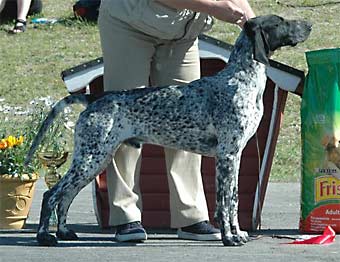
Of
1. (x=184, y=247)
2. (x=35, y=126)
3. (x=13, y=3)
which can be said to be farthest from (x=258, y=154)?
(x=13, y=3)

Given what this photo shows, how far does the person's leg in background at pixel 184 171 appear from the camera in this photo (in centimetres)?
649

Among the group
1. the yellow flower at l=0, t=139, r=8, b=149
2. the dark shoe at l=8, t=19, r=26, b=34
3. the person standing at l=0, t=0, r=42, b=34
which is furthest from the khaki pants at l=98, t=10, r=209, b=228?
the dark shoe at l=8, t=19, r=26, b=34

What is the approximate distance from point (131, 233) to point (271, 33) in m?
1.44

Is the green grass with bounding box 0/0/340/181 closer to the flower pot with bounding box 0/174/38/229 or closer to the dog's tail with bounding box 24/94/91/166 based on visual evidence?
the flower pot with bounding box 0/174/38/229

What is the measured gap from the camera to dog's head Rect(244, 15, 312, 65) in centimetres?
611

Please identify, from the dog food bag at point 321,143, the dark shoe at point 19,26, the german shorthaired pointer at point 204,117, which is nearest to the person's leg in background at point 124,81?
the german shorthaired pointer at point 204,117

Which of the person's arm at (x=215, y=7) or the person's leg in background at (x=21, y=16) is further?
the person's leg in background at (x=21, y=16)

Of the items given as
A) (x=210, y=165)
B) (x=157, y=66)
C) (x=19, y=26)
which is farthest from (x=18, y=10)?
(x=157, y=66)

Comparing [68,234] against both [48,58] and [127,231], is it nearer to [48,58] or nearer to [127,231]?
[127,231]

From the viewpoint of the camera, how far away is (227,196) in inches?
242

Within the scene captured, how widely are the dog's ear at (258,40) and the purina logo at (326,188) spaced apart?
89 cm

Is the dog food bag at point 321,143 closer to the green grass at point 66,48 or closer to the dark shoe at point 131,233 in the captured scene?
the dark shoe at point 131,233

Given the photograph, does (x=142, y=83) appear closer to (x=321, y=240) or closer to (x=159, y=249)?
(x=159, y=249)

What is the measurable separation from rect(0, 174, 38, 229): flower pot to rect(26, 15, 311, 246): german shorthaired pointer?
26.8 inches
